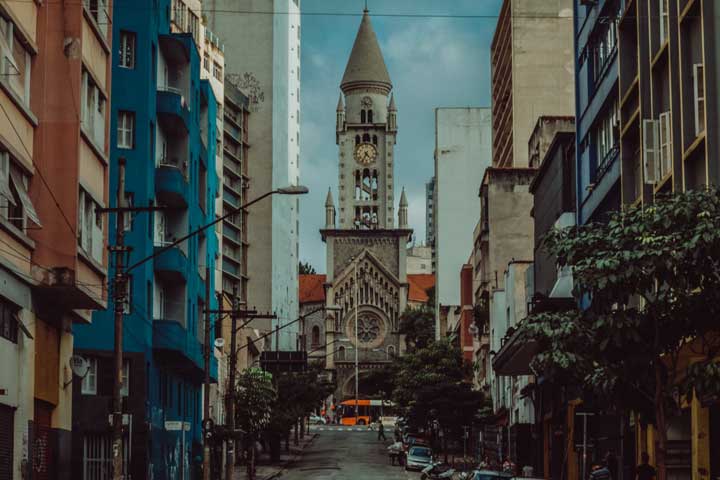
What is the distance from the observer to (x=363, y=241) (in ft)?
550

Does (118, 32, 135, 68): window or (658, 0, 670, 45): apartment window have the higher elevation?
(118, 32, 135, 68): window

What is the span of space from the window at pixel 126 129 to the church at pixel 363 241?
114m

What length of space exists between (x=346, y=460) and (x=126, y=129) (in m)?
38.4

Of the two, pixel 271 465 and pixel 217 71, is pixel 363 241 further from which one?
pixel 271 465

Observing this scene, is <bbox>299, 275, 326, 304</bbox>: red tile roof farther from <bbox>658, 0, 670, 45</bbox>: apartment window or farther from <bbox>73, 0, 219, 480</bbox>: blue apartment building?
<bbox>658, 0, 670, 45</bbox>: apartment window

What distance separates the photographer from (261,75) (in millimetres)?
124562

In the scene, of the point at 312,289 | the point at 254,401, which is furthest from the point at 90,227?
the point at 312,289

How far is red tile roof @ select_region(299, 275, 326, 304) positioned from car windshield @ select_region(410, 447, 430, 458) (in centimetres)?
10883

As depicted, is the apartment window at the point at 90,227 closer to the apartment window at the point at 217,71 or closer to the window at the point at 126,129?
the window at the point at 126,129

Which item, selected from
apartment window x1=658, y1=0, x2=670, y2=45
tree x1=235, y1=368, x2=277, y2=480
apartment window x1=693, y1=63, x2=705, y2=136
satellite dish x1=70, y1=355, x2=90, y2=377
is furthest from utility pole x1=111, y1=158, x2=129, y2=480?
tree x1=235, y1=368, x2=277, y2=480

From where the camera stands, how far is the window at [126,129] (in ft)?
148

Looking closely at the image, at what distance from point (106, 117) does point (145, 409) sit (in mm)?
13714

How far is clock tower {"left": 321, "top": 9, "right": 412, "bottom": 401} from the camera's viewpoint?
165 m

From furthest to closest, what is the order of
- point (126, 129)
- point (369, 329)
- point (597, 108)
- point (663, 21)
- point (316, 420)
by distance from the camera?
point (369, 329) < point (316, 420) < point (126, 129) < point (597, 108) < point (663, 21)
